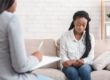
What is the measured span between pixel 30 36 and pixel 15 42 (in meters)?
2.73

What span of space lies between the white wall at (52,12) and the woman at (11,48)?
8.58ft

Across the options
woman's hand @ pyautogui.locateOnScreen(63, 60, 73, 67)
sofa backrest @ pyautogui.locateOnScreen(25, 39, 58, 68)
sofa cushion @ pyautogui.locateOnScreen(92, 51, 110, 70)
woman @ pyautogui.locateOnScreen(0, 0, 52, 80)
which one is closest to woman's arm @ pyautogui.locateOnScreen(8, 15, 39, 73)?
woman @ pyautogui.locateOnScreen(0, 0, 52, 80)

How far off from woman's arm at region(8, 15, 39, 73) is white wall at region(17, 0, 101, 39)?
8.72 feet

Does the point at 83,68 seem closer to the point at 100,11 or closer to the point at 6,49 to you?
the point at 100,11

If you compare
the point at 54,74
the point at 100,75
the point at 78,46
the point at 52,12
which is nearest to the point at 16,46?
the point at 54,74

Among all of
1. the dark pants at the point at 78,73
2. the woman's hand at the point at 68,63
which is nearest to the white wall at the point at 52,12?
the woman's hand at the point at 68,63

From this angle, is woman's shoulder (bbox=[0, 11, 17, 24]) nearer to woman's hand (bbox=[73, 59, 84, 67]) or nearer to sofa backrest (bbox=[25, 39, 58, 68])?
woman's hand (bbox=[73, 59, 84, 67])

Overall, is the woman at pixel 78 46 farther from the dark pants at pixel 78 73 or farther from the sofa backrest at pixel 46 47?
the sofa backrest at pixel 46 47

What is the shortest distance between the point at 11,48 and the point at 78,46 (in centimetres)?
181

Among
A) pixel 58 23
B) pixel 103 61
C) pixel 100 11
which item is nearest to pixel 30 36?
pixel 58 23

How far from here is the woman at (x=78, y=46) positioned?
284 centimetres

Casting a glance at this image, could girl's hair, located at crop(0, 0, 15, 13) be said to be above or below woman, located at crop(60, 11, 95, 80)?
above

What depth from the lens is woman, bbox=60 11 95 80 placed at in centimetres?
284

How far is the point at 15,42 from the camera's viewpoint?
1.18 meters
